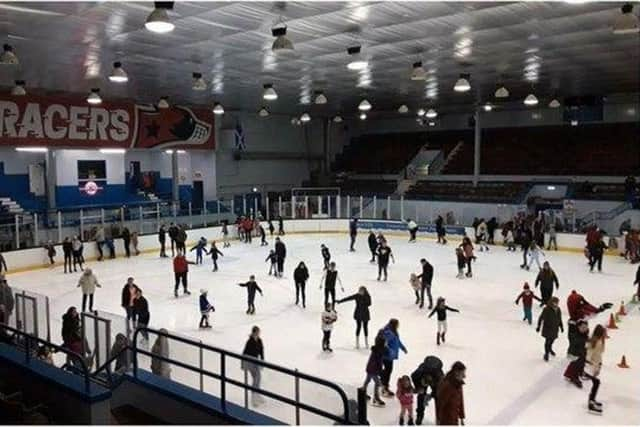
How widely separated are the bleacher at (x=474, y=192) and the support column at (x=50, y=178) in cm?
1816

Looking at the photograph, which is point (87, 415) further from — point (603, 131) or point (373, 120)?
point (373, 120)

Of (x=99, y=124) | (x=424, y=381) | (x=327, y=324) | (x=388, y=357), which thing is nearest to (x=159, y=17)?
(x=388, y=357)

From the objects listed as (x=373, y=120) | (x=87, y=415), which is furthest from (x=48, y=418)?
(x=373, y=120)

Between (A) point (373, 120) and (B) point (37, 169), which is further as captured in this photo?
(A) point (373, 120)

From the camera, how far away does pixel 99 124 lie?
987 inches

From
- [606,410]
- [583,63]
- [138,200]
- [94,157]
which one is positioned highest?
[583,63]

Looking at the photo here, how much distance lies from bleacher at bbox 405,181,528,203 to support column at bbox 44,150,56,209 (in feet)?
59.6

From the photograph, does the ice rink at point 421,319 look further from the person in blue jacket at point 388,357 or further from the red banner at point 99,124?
the red banner at point 99,124

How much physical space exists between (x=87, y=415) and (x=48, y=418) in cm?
93

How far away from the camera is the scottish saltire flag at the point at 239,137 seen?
3303cm

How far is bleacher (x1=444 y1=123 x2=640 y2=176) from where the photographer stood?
3222 centimetres

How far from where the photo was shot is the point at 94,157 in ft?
96.3

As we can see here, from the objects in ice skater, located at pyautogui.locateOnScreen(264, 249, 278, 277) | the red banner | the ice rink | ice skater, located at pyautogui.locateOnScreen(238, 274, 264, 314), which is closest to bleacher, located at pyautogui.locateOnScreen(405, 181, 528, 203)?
the ice rink

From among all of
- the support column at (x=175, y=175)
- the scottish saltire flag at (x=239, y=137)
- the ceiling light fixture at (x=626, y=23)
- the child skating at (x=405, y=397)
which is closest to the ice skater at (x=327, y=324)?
the child skating at (x=405, y=397)
